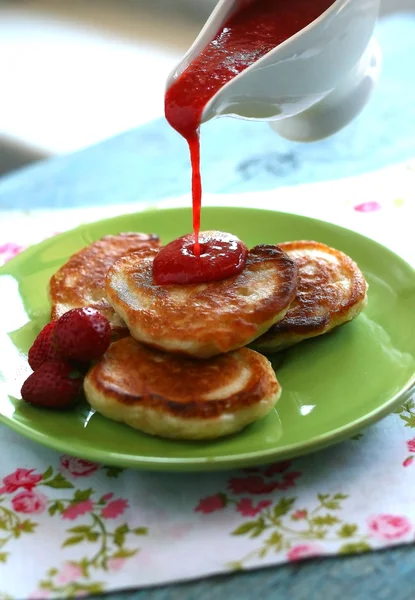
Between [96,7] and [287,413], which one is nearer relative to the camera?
[287,413]

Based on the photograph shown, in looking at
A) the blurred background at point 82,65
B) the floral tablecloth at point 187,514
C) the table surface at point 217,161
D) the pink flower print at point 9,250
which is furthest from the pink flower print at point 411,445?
the blurred background at point 82,65

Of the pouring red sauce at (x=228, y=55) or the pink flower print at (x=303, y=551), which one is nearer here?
the pink flower print at (x=303, y=551)

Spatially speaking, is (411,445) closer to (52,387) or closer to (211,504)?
(211,504)

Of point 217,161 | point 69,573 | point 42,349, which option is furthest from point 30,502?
point 217,161

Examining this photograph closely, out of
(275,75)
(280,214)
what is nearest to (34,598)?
(275,75)

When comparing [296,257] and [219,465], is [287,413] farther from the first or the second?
[296,257]

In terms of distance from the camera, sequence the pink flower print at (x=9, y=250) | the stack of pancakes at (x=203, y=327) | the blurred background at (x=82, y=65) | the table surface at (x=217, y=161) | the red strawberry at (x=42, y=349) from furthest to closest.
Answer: the blurred background at (x=82, y=65) → the table surface at (x=217, y=161) → the pink flower print at (x=9, y=250) → the red strawberry at (x=42, y=349) → the stack of pancakes at (x=203, y=327)

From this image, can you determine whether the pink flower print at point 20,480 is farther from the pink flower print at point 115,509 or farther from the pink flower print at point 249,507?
the pink flower print at point 249,507
